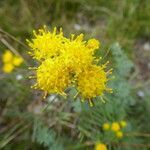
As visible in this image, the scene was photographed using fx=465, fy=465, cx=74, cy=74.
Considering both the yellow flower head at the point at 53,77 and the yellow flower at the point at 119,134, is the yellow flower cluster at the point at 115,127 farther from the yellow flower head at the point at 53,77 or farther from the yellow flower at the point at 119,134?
the yellow flower head at the point at 53,77

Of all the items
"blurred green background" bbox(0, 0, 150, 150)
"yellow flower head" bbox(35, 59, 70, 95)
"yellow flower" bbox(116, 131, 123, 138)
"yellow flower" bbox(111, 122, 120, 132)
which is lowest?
"yellow flower head" bbox(35, 59, 70, 95)

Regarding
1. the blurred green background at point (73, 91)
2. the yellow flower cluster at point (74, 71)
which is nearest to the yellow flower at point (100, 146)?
the blurred green background at point (73, 91)

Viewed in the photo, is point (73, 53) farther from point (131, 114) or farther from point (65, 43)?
point (131, 114)

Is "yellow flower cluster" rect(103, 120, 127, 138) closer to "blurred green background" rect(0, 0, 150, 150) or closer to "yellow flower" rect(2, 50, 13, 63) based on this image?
"blurred green background" rect(0, 0, 150, 150)

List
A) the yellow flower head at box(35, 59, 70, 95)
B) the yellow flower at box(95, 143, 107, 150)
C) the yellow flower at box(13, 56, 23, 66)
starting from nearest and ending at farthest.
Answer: the yellow flower head at box(35, 59, 70, 95), the yellow flower at box(95, 143, 107, 150), the yellow flower at box(13, 56, 23, 66)

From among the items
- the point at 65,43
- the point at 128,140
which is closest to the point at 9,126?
the point at 128,140

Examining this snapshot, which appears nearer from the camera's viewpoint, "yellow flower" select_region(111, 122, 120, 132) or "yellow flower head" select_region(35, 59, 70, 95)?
"yellow flower head" select_region(35, 59, 70, 95)

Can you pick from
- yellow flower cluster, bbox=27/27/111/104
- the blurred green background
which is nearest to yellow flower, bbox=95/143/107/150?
the blurred green background
